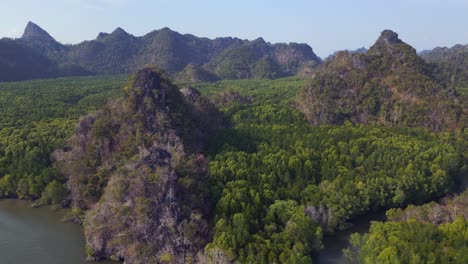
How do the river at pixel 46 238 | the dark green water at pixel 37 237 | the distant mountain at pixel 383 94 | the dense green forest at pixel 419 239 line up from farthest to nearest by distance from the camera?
the distant mountain at pixel 383 94
the dark green water at pixel 37 237
the river at pixel 46 238
the dense green forest at pixel 419 239

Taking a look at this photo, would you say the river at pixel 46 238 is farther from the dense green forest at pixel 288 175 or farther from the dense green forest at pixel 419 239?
the dense green forest at pixel 419 239

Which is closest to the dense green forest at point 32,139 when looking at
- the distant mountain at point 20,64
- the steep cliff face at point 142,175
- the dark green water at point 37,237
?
the dark green water at point 37,237

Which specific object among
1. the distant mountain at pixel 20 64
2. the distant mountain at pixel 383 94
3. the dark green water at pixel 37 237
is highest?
the distant mountain at pixel 20 64

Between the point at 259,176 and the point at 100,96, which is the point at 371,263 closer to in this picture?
the point at 259,176

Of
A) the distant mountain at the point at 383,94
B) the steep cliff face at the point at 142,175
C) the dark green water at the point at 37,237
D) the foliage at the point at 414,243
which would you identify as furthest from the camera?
the distant mountain at the point at 383,94

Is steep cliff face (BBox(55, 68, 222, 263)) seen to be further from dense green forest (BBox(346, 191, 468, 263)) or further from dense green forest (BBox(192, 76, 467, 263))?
dense green forest (BBox(346, 191, 468, 263))

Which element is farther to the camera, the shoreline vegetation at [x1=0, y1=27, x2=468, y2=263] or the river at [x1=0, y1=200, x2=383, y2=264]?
the river at [x1=0, y1=200, x2=383, y2=264]

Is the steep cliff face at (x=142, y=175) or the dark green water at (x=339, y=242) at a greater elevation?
the steep cliff face at (x=142, y=175)

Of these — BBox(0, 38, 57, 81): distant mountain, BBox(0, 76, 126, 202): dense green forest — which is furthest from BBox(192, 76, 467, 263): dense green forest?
BBox(0, 38, 57, 81): distant mountain
